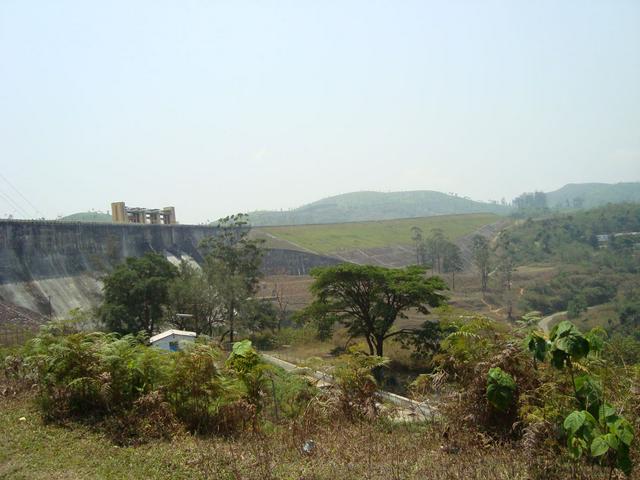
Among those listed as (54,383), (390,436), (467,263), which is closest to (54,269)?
(54,383)

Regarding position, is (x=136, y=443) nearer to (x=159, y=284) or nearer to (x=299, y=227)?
(x=159, y=284)

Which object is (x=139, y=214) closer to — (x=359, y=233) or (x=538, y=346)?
(x=359, y=233)

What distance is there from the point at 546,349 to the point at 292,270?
63.9m

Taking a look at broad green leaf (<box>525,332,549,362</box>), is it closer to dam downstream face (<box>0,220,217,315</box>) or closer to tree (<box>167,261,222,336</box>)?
tree (<box>167,261,222,336</box>)

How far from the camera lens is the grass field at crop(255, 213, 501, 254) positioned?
8125 cm

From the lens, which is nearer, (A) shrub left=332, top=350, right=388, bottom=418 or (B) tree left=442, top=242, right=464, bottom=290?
(A) shrub left=332, top=350, right=388, bottom=418

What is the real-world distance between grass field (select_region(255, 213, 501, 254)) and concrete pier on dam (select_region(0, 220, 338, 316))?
2421 cm

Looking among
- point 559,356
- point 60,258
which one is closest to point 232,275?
point 60,258

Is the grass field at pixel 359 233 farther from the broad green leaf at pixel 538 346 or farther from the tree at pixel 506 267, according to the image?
the broad green leaf at pixel 538 346

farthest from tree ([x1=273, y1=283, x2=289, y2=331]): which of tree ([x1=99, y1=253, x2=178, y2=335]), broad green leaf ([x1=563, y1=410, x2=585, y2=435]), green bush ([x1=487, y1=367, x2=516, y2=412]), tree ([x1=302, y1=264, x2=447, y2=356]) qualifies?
broad green leaf ([x1=563, y1=410, x2=585, y2=435])

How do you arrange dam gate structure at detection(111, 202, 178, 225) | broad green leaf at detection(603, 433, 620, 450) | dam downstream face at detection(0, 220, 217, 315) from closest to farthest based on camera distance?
broad green leaf at detection(603, 433, 620, 450) < dam downstream face at detection(0, 220, 217, 315) < dam gate structure at detection(111, 202, 178, 225)

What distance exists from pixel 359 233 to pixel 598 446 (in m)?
90.5

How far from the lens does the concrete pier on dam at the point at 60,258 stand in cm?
3769

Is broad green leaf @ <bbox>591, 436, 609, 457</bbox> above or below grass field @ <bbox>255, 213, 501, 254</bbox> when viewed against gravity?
below
